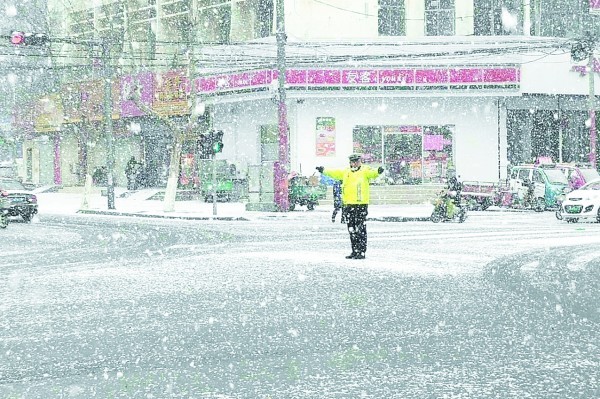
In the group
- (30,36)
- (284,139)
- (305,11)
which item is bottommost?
(284,139)

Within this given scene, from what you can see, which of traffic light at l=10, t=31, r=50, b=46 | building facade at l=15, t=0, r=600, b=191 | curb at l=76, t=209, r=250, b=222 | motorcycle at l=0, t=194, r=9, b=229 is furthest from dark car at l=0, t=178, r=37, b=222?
building facade at l=15, t=0, r=600, b=191

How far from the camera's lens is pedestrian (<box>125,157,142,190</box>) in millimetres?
49312

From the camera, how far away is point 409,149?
137 feet

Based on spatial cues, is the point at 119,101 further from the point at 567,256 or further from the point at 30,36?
the point at 567,256

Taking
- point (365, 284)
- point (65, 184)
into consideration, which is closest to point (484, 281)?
point (365, 284)

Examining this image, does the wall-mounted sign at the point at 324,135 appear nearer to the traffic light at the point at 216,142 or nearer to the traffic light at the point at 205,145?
the traffic light at the point at 216,142

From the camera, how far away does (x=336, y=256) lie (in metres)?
16.7

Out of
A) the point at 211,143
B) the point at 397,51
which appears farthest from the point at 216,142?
the point at 397,51

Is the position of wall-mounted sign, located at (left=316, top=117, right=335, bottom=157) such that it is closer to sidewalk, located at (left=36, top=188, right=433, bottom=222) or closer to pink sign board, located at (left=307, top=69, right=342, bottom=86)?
pink sign board, located at (left=307, top=69, right=342, bottom=86)

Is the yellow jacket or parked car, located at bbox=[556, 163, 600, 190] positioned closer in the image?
the yellow jacket

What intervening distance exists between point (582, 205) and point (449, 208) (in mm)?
3606

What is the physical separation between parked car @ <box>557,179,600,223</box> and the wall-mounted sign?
1551 centimetres

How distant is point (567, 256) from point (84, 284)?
26.6ft

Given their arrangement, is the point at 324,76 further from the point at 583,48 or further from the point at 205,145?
the point at 583,48
